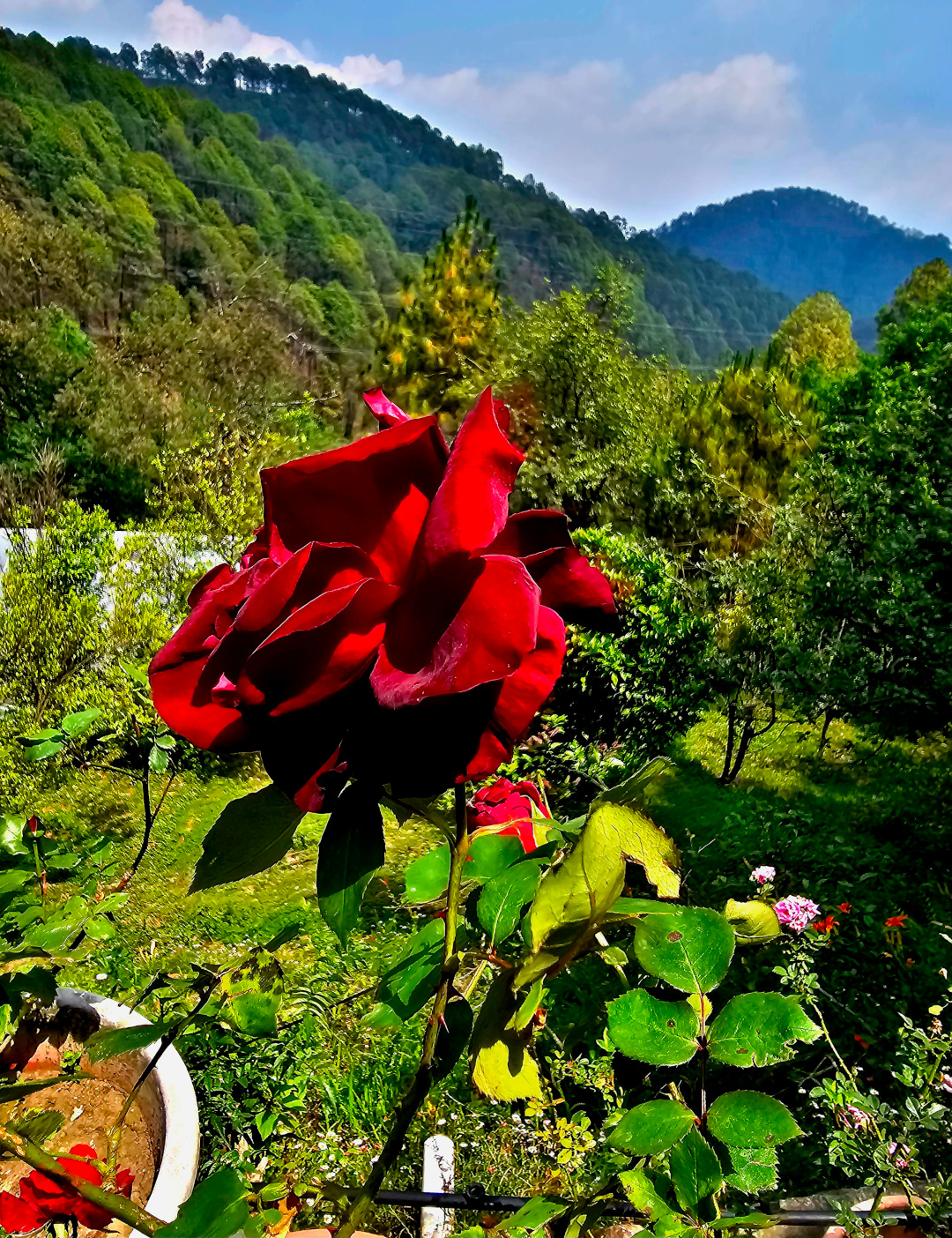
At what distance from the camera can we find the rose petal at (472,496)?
34 centimetres

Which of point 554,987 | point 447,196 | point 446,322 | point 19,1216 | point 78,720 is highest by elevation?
point 447,196

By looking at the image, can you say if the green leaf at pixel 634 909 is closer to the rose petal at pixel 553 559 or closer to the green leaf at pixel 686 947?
the green leaf at pixel 686 947

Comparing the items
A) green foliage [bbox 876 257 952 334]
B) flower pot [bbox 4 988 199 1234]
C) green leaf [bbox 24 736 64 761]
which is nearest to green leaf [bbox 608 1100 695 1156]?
green leaf [bbox 24 736 64 761]

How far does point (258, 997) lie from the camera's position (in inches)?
27.8

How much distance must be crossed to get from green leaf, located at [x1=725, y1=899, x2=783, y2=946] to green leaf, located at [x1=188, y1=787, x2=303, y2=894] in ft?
0.99

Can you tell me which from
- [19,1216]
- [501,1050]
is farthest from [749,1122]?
[19,1216]

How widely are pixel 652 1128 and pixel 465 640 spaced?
0.99ft

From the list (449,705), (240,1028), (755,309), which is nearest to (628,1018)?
(449,705)

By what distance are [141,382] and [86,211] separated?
14.2 m

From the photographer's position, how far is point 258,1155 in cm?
156

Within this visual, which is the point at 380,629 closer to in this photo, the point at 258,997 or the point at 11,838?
the point at 258,997

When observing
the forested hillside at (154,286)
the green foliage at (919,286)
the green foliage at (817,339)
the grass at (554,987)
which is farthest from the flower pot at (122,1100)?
the green foliage at (919,286)

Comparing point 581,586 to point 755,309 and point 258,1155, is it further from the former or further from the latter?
point 755,309

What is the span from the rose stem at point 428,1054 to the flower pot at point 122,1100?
3.47 feet
